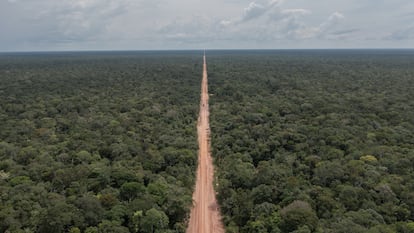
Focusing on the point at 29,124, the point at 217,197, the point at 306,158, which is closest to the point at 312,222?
the point at 217,197

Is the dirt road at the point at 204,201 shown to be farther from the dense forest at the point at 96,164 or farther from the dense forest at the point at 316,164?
the dense forest at the point at 96,164

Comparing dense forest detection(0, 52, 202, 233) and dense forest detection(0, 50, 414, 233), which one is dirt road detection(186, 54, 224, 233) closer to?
dense forest detection(0, 50, 414, 233)

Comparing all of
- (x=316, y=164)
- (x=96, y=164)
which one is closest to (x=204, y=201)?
(x=96, y=164)

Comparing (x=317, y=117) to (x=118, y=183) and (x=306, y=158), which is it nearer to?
(x=306, y=158)

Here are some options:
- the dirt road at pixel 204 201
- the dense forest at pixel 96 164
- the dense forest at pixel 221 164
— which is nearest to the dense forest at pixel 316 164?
the dense forest at pixel 221 164

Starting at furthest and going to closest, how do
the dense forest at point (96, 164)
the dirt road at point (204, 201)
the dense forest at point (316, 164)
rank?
the dirt road at point (204, 201)
the dense forest at point (316, 164)
the dense forest at point (96, 164)

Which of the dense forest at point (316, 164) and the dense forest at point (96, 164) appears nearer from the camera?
the dense forest at point (96, 164)
